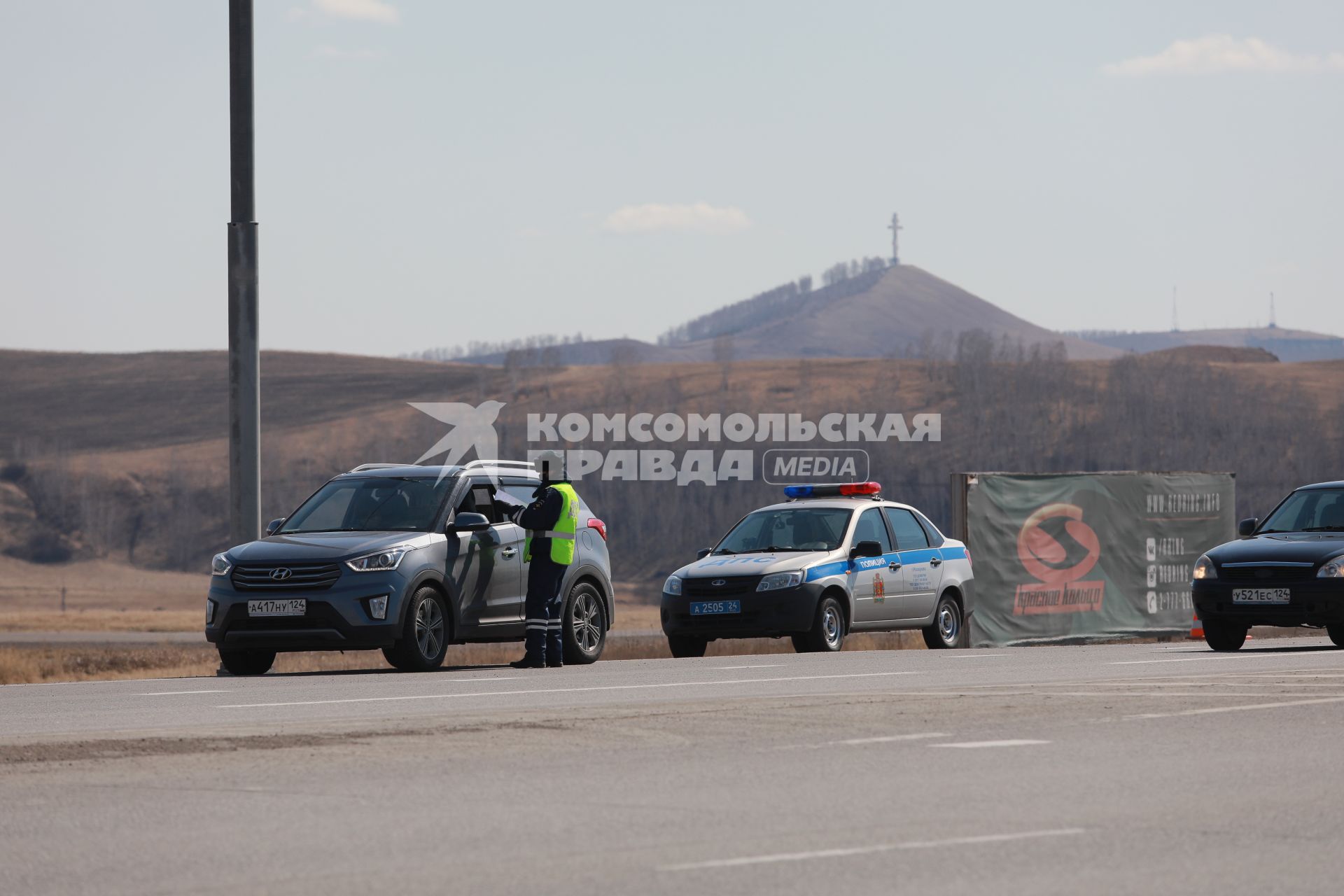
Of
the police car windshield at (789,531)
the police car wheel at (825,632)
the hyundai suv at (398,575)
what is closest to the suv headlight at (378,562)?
the hyundai suv at (398,575)

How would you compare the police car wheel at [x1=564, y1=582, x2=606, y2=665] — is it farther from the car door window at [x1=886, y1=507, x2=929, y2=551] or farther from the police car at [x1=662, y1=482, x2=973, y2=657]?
the car door window at [x1=886, y1=507, x2=929, y2=551]

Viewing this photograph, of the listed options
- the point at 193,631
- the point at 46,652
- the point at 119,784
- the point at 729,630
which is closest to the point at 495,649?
the point at 46,652

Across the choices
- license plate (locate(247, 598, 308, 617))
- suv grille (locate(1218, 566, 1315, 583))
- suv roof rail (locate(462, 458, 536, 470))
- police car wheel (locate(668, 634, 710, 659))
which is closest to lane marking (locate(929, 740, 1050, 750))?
license plate (locate(247, 598, 308, 617))

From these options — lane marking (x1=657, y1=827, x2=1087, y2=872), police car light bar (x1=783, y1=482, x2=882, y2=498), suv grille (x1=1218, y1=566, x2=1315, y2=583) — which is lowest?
lane marking (x1=657, y1=827, x2=1087, y2=872)

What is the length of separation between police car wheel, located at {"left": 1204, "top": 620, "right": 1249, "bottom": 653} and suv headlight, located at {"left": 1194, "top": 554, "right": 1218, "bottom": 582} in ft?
1.58

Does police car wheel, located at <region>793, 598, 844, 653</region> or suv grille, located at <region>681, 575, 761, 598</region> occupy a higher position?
suv grille, located at <region>681, 575, 761, 598</region>

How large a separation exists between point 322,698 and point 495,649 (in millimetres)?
29112

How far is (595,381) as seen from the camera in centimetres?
17900

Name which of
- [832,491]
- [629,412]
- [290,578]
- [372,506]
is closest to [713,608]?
[832,491]

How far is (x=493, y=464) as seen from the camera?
19.0 m

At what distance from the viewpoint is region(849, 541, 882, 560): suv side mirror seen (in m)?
21.8

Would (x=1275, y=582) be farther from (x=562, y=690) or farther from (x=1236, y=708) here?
(x=562, y=690)

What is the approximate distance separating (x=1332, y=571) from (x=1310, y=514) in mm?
1812

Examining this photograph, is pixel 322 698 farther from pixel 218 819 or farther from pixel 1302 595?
pixel 1302 595
